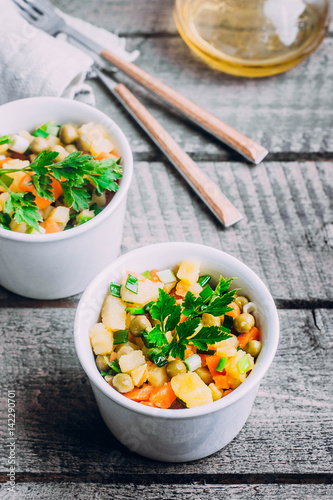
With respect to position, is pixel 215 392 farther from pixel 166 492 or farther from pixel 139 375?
pixel 166 492

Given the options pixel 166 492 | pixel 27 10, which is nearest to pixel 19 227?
pixel 166 492

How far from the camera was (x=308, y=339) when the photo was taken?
4.09ft

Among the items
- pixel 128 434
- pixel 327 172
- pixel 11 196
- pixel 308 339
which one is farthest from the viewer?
pixel 327 172

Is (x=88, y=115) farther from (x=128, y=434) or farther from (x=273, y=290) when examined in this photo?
(x=128, y=434)

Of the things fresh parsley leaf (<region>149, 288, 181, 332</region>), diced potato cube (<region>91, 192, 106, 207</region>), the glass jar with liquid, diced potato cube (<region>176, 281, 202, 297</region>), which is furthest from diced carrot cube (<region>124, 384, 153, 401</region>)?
the glass jar with liquid

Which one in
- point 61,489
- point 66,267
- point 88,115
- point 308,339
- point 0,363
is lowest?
point 308,339

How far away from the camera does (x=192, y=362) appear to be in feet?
3.25

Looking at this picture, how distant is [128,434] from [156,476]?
128mm

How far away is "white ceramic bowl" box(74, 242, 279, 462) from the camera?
904 mm

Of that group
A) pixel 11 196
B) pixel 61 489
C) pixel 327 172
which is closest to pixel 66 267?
pixel 11 196

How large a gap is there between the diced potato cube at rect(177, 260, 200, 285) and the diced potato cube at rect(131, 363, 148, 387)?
202 mm

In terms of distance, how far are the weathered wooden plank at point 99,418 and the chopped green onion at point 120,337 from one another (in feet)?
0.68

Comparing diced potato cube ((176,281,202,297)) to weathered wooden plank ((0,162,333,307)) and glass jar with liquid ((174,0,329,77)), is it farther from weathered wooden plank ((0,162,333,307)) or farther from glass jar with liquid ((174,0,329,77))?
glass jar with liquid ((174,0,329,77))

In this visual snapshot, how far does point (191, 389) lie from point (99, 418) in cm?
30
